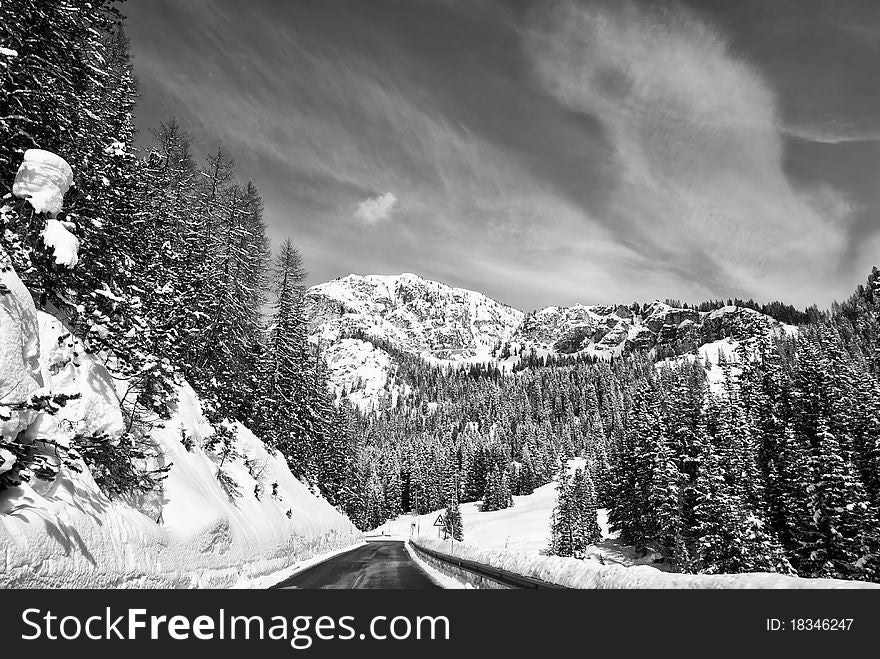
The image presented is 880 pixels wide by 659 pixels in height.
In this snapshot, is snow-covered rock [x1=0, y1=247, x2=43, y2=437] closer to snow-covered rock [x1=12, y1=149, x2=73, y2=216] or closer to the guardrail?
snow-covered rock [x1=12, y1=149, x2=73, y2=216]

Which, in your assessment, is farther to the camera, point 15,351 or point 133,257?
point 133,257

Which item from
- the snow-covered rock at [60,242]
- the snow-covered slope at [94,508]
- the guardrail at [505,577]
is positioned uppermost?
the snow-covered rock at [60,242]

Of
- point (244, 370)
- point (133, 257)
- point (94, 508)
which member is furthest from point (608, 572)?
point (244, 370)

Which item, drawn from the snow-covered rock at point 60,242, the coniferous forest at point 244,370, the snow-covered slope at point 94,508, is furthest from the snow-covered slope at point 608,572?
the snow-covered rock at point 60,242

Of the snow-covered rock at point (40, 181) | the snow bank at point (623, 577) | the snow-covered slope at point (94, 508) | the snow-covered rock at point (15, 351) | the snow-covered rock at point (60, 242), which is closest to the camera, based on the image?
the snow-covered slope at point (94, 508)

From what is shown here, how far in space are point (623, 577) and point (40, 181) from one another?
51.1 ft

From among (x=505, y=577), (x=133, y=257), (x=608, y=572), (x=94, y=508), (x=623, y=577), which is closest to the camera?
(x=94, y=508)

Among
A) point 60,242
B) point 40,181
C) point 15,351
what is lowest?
point 15,351

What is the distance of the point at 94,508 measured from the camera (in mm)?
9117

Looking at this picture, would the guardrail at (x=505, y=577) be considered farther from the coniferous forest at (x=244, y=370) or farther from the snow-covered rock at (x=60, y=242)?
the snow-covered rock at (x=60, y=242)

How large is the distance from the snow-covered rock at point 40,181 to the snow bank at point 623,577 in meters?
14.8

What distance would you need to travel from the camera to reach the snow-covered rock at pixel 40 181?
1022 centimetres

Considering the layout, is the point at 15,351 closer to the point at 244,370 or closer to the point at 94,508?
the point at 94,508

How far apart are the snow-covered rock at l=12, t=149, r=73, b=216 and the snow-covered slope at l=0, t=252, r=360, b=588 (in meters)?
1.92
